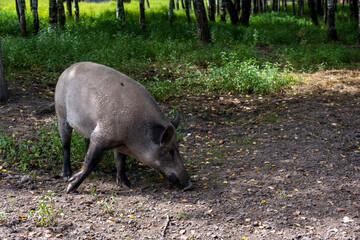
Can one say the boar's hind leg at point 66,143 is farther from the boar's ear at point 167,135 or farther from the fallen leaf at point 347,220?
the fallen leaf at point 347,220

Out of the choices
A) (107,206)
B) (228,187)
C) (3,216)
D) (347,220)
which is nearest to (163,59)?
(228,187)

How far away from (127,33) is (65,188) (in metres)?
10.8

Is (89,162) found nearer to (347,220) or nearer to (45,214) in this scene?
(45,214)

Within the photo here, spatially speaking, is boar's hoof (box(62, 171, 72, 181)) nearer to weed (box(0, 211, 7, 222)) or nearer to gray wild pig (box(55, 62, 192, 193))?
gray wild pig (box(55, 62, 192, 193))

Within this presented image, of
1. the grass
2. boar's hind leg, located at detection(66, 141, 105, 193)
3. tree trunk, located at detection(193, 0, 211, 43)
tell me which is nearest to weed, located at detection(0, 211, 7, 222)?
boar's hind leg, located at detection(66, 141, 105, 193)

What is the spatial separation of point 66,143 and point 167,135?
70.1 inches

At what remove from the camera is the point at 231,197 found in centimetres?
495

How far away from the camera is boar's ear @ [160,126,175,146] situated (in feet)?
14.8

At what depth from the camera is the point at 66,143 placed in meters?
5.57

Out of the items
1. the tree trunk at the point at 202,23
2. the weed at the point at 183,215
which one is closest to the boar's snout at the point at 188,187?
the weed at the point at 183,215

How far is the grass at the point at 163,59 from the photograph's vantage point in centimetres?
627

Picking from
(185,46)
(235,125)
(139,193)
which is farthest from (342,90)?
(139,193)

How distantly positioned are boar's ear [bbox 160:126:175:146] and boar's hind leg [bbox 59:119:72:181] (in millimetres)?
1601

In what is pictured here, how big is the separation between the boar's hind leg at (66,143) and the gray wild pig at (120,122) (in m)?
0.34
